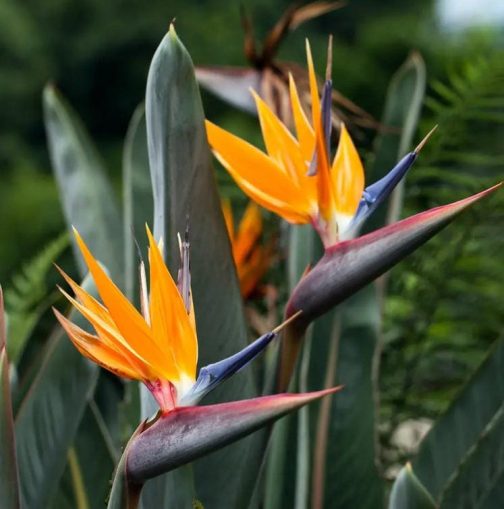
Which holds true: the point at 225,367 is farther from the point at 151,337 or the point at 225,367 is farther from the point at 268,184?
the point at 268,184

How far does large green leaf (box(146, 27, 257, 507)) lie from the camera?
0.51 meters

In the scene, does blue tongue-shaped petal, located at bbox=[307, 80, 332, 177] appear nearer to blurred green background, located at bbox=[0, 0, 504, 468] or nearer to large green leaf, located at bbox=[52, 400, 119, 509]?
large green leaf, located at bbox=[52, 400, 119, 509]

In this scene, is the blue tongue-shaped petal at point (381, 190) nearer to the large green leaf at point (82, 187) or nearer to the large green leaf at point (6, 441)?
the large green leaf at point (6, 441)

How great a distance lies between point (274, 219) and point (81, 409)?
12.9 inches

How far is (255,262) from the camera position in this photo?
2.70 feet

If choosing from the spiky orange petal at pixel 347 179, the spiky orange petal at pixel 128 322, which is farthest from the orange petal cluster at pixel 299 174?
Result: the spiky orange petal at pixel 128 322

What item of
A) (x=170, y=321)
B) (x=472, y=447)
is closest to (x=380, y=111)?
(x=472, y=447)

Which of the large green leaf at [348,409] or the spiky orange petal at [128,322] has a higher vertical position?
the spiky orange petal at [128,322]

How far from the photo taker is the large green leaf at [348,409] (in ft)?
2.17

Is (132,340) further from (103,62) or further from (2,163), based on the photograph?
(103,62)

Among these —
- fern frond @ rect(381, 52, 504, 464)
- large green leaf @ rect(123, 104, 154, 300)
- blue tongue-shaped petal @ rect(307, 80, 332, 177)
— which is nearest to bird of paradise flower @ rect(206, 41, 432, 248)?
blue tongue-shaped petal @ rect(307, 80, 332, 177)

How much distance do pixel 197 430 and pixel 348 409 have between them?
1.00 ft

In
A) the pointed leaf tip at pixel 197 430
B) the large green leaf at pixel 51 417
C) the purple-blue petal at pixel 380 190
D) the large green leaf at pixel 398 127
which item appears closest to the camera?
the pointed leaf tip at pixel 197 430

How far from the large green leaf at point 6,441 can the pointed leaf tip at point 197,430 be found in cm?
6
